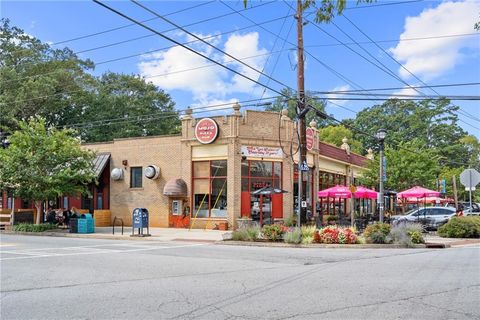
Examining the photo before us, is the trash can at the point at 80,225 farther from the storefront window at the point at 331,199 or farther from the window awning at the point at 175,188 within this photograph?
the storefront window at the point at 331,199

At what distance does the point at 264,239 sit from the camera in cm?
1942

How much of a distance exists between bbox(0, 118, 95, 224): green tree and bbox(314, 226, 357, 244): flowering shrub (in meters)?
13.8

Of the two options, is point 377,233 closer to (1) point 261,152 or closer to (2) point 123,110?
(1) point 261,152

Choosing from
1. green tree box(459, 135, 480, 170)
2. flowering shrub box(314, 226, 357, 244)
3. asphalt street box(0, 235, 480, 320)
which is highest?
green tree box(459, 135, 480, 170)

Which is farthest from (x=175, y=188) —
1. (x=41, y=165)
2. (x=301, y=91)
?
(x=301, y=91)

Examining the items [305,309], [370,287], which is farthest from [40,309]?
[370,287]

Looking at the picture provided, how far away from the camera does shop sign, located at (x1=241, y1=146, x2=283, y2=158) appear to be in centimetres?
2716

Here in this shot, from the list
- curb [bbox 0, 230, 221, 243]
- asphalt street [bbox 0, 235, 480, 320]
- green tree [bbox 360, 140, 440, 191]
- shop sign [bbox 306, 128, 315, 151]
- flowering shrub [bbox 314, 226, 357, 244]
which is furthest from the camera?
green tree [bbox 360, 140, 440, 191]

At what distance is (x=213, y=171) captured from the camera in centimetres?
2769

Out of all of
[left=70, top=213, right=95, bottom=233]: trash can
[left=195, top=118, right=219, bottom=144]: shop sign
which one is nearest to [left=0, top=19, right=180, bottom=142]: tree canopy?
[left=195, top=118, right=219, bottom=144]: shop sign

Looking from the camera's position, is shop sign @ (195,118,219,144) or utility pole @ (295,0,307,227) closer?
utility pole @ (295,0,307,227)

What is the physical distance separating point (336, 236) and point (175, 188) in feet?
39.3

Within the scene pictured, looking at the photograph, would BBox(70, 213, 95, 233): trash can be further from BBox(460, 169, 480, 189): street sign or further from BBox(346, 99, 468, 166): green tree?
BBox(346, 99, 468, 166): green tree

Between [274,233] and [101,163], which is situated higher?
[101,163]
